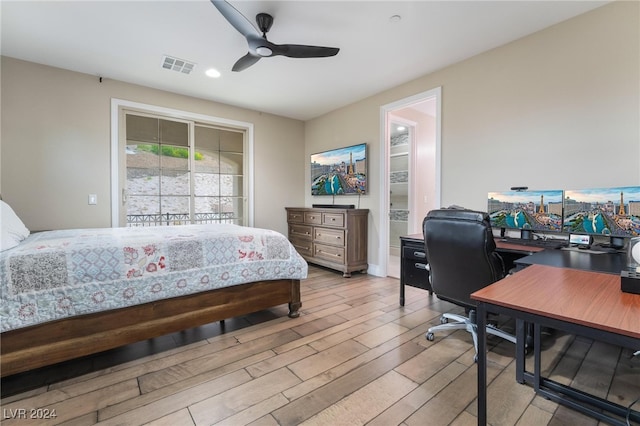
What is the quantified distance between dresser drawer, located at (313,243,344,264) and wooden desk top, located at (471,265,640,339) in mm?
2764

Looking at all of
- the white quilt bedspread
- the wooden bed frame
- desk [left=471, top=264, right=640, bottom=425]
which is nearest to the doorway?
the wooden bed frame

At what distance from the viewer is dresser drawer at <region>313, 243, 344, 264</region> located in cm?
415

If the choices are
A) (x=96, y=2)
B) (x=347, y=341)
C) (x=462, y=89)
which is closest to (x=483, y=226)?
(x=347, y=341)

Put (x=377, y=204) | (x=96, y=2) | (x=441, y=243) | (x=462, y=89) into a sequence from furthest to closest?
(x=377, y=204), (x=462, y=89), (x=96, y=2), (x=441, y=243)

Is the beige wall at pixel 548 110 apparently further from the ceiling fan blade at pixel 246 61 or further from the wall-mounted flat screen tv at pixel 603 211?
the ceiling fan blade at pixel 246 61

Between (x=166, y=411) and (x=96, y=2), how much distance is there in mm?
2922

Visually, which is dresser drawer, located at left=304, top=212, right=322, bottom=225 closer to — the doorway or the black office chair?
the doorway

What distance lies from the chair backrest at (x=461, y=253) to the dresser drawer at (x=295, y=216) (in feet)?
9.67

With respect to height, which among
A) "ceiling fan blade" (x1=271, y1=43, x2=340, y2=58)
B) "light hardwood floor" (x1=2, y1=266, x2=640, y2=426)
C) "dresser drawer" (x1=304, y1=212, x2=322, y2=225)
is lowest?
"light hardwood floor" (x1=2, y1=266, x2=640, y2=426)

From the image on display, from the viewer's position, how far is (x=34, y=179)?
316cm

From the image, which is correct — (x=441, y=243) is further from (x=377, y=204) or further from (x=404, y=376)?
(x=377, y=204)

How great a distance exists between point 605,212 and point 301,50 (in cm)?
269

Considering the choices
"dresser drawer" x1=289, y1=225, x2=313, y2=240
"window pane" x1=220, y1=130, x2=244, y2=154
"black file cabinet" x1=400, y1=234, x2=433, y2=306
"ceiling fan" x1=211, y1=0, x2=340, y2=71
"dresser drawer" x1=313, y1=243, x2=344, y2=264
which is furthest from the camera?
"dresser drawer" x1=289, y1=225, x2=313, y2=240

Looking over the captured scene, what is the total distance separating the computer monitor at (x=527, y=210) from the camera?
7.94ft
